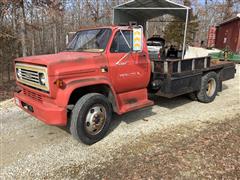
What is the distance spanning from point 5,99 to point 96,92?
394 centimetres

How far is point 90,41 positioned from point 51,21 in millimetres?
11056

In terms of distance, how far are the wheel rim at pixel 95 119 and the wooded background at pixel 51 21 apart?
206 inches

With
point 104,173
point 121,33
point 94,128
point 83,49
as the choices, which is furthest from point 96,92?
point 104,173

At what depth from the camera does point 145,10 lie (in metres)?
10.0

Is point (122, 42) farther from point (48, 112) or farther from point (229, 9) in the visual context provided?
point (229, 9)

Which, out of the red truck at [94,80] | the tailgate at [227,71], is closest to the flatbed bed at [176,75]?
the red truck at [94,80]

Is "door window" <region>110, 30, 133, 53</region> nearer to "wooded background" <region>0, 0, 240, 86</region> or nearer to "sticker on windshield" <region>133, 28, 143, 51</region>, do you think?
"sticker on windshield" <region>133, 28, 143, 51</region>

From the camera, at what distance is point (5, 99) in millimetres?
6969

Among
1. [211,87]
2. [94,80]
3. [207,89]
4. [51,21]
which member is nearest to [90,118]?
[94,80]

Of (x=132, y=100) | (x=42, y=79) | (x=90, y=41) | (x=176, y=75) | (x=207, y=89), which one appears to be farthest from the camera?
(x=207, y=89)

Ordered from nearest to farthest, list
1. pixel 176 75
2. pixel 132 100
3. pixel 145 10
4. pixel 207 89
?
pixel 132 100
pixel 176 75
pixel 207 89
pixel 145 10

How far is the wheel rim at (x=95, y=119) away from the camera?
4062 millimetres

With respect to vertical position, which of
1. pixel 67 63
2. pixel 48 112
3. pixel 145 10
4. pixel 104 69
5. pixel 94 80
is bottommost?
pixel 48 112

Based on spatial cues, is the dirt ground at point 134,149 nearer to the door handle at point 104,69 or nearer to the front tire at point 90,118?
the front tire at point 90,118
